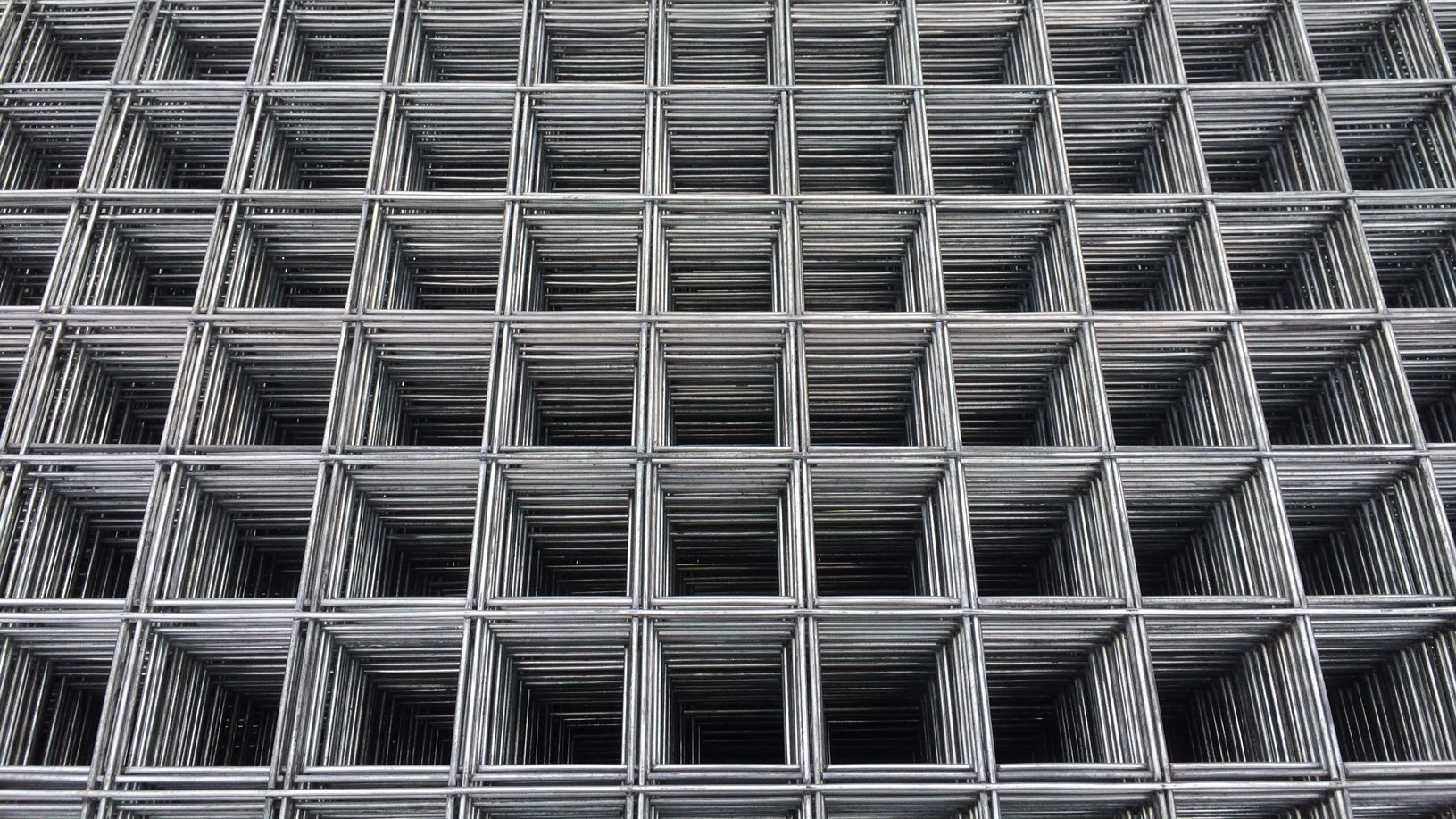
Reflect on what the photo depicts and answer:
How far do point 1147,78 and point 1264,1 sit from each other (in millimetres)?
1909

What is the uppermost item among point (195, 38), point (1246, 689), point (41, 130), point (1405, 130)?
point (195, 38)

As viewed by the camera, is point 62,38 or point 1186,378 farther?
point 62,38

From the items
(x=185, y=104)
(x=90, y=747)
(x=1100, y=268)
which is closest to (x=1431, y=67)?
(x=1100, y=268)

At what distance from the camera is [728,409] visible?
45.2 ft

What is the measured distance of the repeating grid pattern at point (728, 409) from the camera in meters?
10.9

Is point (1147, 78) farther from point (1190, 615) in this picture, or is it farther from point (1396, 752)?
point (1396, 752)

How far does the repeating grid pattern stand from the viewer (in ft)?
35.8

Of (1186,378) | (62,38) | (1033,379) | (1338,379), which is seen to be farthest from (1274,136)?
(62,38)

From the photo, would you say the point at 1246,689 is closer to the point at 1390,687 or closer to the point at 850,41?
the point at 1390,687

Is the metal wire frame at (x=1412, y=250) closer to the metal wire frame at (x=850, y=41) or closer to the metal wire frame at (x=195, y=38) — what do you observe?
the metal wire frame at (x=850, y=41)

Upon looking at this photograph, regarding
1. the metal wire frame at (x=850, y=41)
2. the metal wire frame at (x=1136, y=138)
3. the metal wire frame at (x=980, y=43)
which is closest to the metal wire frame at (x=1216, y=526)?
the metal wire frame at (x=1136, y=138)

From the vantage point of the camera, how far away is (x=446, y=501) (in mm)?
12352

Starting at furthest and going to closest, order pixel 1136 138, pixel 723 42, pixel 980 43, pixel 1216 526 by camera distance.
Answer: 1. pixel 980 43
2. pixel 723 42
3. pixel 1136 138
4. pixel 1216 526

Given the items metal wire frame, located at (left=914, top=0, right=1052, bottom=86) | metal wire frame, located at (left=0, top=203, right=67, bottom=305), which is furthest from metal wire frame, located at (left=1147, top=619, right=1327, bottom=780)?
metal wire frame, located at (left=0, top=203, right=67, bottom=305)
